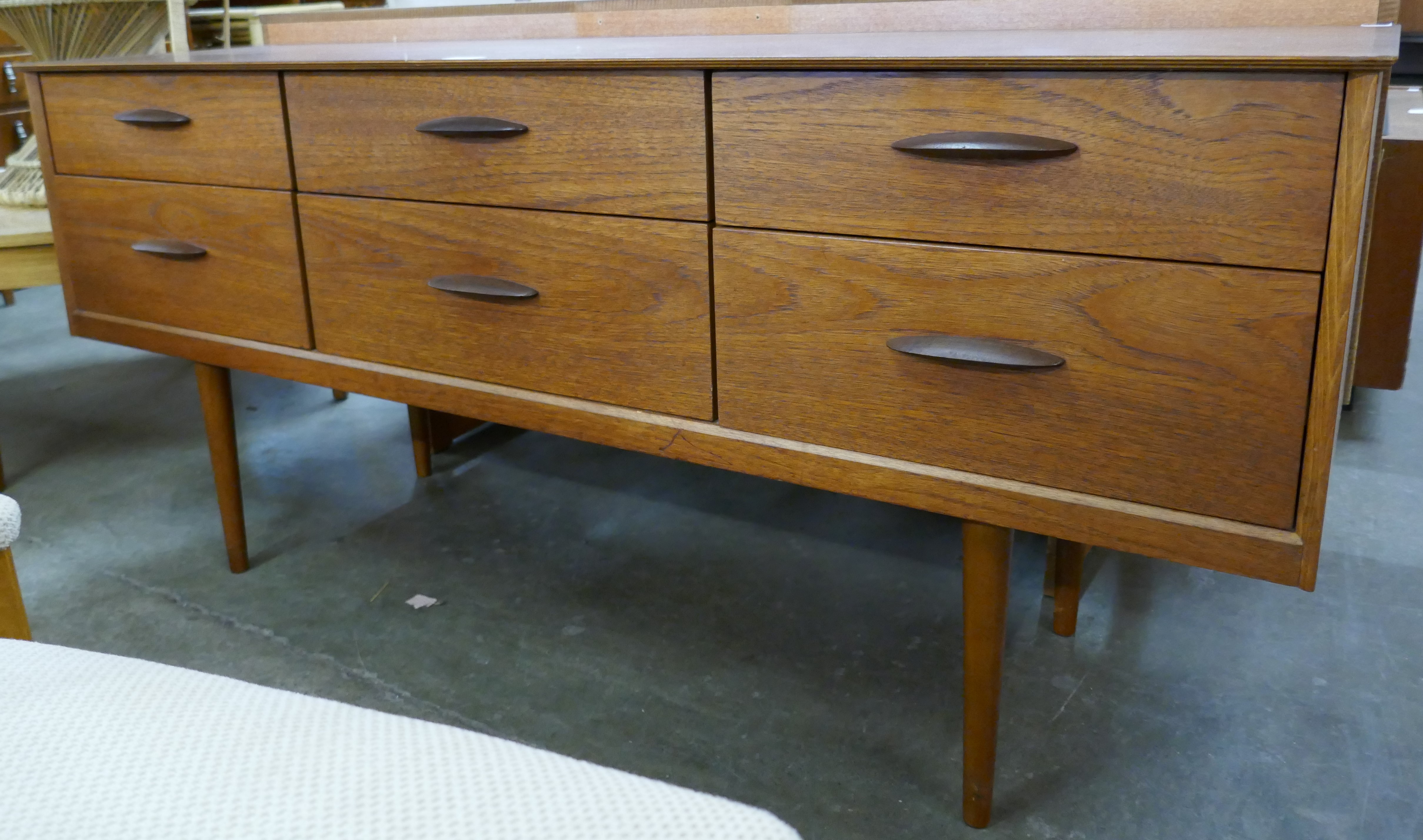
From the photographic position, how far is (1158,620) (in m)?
1.36

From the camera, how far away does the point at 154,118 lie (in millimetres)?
1272

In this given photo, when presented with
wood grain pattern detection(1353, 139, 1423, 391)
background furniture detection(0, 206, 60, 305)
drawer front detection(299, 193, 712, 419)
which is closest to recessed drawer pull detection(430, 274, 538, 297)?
drawer front detection(299, 193, 712, 419)

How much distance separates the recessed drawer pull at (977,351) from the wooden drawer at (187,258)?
717 mm

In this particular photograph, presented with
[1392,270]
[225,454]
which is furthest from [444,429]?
[1392,270]

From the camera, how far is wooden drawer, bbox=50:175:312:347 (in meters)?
1.24

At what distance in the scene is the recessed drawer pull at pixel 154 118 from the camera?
1.26 meters

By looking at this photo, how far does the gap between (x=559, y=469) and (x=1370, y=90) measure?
140 centimetres

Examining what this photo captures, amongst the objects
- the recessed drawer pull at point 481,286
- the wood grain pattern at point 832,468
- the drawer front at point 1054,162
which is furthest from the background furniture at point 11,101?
the drawer front at point 1054,162

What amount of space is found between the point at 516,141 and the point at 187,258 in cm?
55

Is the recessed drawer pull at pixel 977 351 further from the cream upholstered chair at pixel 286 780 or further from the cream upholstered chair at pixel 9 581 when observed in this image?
the cream upholstered chair at pixel 9 581

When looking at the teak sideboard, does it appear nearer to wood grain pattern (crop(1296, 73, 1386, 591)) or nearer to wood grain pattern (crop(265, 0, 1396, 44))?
wood grain pattern (crop(1296, 73, 1386, 591))

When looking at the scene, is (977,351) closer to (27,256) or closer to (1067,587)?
(1067,587)

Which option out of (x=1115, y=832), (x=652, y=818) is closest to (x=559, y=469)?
(x=1115, y=832)

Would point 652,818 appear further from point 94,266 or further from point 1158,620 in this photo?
point 94,266
